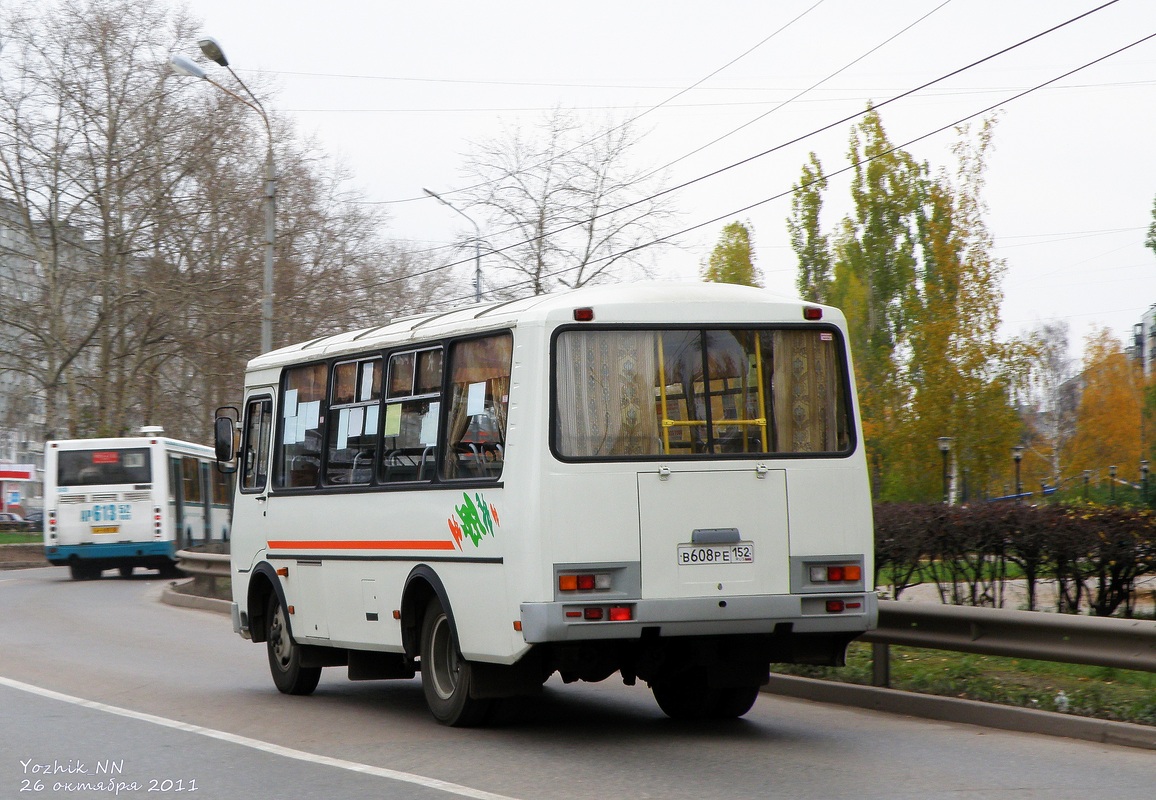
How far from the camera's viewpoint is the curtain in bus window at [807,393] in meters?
9.42

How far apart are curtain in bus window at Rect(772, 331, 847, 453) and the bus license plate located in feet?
2.42

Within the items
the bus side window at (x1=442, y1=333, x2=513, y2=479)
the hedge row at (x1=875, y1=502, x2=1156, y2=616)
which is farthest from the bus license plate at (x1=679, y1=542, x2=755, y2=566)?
the hedge row at (x1=875, y1=502, x2=1156, y2=616)

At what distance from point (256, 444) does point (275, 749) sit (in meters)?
4.71

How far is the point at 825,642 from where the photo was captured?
30.9 ft

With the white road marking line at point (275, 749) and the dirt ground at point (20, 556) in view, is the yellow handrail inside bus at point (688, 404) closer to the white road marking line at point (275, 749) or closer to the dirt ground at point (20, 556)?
the white road marking line at point (275, 749)

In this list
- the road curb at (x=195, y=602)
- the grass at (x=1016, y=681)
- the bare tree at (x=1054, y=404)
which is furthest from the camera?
the bare tree at (x=1054, y=404)

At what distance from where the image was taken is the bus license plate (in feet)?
29.5

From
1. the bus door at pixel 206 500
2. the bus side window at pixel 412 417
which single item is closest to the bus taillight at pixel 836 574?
the bus side window at pixel 412 417

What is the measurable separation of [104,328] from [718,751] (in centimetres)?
4016

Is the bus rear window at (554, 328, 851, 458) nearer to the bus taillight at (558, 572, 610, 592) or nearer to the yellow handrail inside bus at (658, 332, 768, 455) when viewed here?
the yellow handrail inside bus at (658, 332, 768, 455)

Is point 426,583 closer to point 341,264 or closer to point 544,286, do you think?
point 544,286

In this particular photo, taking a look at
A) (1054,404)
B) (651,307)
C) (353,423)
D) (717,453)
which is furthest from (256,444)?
(1054,404)

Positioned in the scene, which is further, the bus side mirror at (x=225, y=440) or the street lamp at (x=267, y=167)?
the street lamp at (x=267, y=167)

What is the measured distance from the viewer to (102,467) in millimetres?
32750
